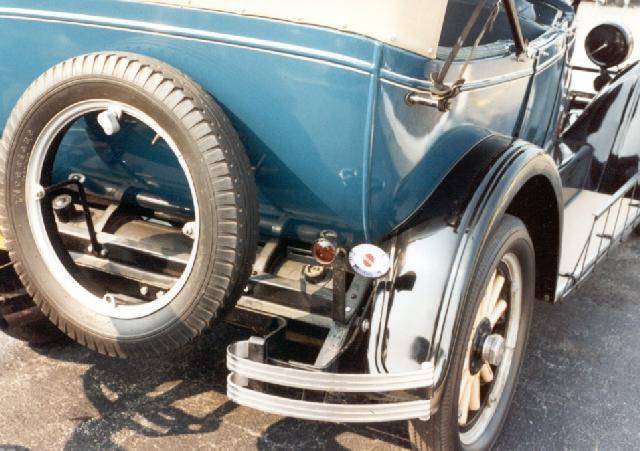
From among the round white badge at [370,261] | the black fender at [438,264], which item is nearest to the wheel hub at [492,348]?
the black fender at [438,264]

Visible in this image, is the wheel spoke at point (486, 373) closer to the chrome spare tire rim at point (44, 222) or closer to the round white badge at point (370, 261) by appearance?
the round white badge at point (370, 261)

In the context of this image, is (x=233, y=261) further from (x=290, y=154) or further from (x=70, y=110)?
(x=70, y=110)

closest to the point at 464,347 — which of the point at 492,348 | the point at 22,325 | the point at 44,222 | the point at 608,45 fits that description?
the point at 492,348

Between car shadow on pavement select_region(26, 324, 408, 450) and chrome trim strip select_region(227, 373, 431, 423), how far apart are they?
63cm

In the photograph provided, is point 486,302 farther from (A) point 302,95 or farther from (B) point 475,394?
(A) point 302,95

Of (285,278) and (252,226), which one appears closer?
(252,226)

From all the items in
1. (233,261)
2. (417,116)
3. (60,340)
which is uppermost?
(417,116)

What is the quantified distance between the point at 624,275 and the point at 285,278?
2514 millimetres

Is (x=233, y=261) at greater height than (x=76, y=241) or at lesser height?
greater

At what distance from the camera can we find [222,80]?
80.8 inches

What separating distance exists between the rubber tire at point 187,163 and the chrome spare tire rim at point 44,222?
2cm

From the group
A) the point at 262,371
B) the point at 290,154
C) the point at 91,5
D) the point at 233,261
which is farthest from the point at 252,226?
the point at 91,5

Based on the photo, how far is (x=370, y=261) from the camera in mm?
2023

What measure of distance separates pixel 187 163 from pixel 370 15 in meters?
0.61
